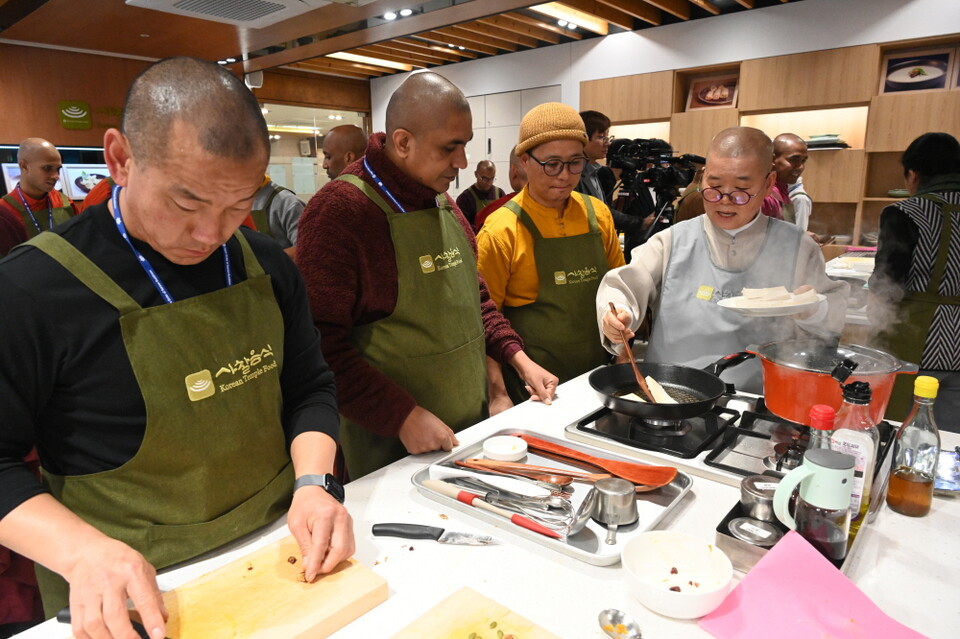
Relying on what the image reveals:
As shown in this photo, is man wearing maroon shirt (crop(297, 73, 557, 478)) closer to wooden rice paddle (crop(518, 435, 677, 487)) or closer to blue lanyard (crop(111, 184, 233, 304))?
wooden rice paddle (crop(518, 435, 677, 487))

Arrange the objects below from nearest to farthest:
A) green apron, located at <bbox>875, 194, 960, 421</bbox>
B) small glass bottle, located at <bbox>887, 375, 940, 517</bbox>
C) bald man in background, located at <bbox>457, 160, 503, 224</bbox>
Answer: small glass bottle, located at <bbox>887, 375, 940, 517</bbox>, green apron, located at <bbox>875, 194, 960, 421</bbox>, bald man in background, located at <bbox>457, 160, 503, 224</bbox>

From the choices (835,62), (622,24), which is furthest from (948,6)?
(622,24)

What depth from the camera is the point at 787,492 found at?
3.20 ft

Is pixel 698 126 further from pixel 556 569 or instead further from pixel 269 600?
pixel 269 600

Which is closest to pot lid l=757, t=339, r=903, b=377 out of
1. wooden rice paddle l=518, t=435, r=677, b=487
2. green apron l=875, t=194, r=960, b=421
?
wooden rice paddle l=518, t=435, r=677, b=487

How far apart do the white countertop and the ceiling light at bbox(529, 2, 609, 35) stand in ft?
18.4

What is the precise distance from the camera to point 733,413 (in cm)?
159

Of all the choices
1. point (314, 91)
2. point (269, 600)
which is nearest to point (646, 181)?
point (269, 600)

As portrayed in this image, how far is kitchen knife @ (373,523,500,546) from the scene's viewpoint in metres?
1.08

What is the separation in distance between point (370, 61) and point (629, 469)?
314 inches

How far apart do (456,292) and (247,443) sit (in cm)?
81

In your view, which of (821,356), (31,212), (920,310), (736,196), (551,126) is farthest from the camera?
(31,212)

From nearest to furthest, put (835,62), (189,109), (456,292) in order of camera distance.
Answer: (189,109), (456,292), (835,62)

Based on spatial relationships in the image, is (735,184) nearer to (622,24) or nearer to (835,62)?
(835,62)
